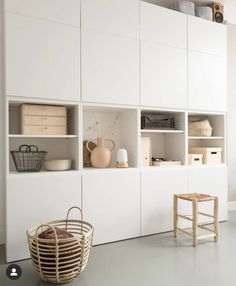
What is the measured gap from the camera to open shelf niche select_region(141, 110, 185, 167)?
3.31 metres

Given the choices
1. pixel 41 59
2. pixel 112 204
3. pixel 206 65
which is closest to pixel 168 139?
pixel 206 65

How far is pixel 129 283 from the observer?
196cm

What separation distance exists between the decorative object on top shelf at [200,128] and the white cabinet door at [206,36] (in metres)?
0.85

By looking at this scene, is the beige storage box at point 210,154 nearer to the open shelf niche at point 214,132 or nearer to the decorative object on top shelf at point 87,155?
the open shelf niche at point 214,132

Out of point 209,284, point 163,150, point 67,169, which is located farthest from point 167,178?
point 209,284

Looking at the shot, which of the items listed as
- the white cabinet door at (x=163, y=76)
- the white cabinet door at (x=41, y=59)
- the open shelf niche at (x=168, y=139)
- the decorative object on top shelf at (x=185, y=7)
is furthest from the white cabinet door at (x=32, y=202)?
the decorative object on top shelf at (x=185, y=7)

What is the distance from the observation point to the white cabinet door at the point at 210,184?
334cm

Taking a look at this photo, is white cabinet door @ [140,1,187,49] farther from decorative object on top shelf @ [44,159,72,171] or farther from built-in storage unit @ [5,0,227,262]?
decorative object on top shelf @ [44,159,72,171]

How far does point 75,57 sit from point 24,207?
1.39 metres

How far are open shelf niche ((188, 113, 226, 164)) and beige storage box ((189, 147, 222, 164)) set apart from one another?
0.09 meters

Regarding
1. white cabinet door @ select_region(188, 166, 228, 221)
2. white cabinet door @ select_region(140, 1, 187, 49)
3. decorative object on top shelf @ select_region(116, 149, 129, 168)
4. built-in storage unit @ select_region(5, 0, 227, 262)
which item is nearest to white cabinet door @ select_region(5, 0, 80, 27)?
built-in storage unit @ select_region(5, 0, 227, 262)

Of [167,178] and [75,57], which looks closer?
[75,57]

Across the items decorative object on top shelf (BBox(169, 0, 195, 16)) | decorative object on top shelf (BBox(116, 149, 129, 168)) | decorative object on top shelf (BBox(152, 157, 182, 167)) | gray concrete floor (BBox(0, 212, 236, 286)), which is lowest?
gray concrete floor (BBox(0, 212, 236, 286))

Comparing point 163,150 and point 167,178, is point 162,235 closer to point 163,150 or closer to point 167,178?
point 167,178
